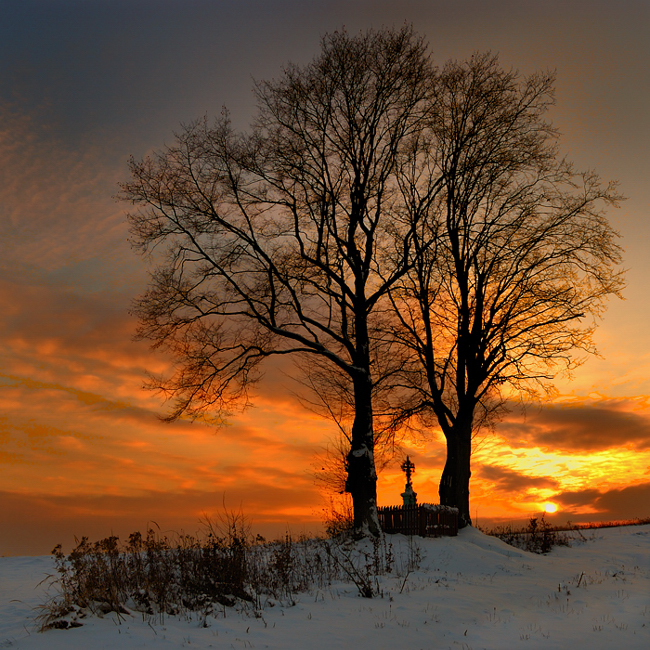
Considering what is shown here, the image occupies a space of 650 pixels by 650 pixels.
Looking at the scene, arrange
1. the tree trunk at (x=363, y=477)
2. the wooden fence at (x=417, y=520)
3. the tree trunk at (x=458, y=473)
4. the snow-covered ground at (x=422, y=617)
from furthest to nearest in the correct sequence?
the tree trunk at (x=458, y=473) → the wooden fence at (x=417, y=520) → the tree trunk at (x=363, y=477) → the snow-covered ground at (x=422, y=617)

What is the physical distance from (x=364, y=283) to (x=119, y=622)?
42.2ft

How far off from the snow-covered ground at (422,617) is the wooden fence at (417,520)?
9.15 feet

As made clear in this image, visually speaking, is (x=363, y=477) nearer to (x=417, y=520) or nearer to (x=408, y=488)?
(x=417, y=520)

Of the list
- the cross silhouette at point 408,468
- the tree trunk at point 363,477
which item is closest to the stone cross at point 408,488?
the cross silhouette at point 408,468

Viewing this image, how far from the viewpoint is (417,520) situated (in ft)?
60.1

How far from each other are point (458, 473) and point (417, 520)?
8.76ft

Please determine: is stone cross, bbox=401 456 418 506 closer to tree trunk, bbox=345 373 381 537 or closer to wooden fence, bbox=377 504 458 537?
wooden fence, bbox=377 504 458 537

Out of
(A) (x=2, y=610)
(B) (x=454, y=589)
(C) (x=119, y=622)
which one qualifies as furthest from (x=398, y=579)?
(A) (x=2, y=610)

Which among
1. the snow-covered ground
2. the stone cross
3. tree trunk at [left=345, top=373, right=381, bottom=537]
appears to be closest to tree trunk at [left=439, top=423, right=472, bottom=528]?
the stone cross

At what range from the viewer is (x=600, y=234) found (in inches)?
838

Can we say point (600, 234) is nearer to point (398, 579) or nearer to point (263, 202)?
point (263, 202)

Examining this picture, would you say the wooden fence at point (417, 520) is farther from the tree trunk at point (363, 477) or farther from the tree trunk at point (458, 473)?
the tree trunk at point (363, 477)

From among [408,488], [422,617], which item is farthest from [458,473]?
[422,617]

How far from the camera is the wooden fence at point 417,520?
18266 mm
